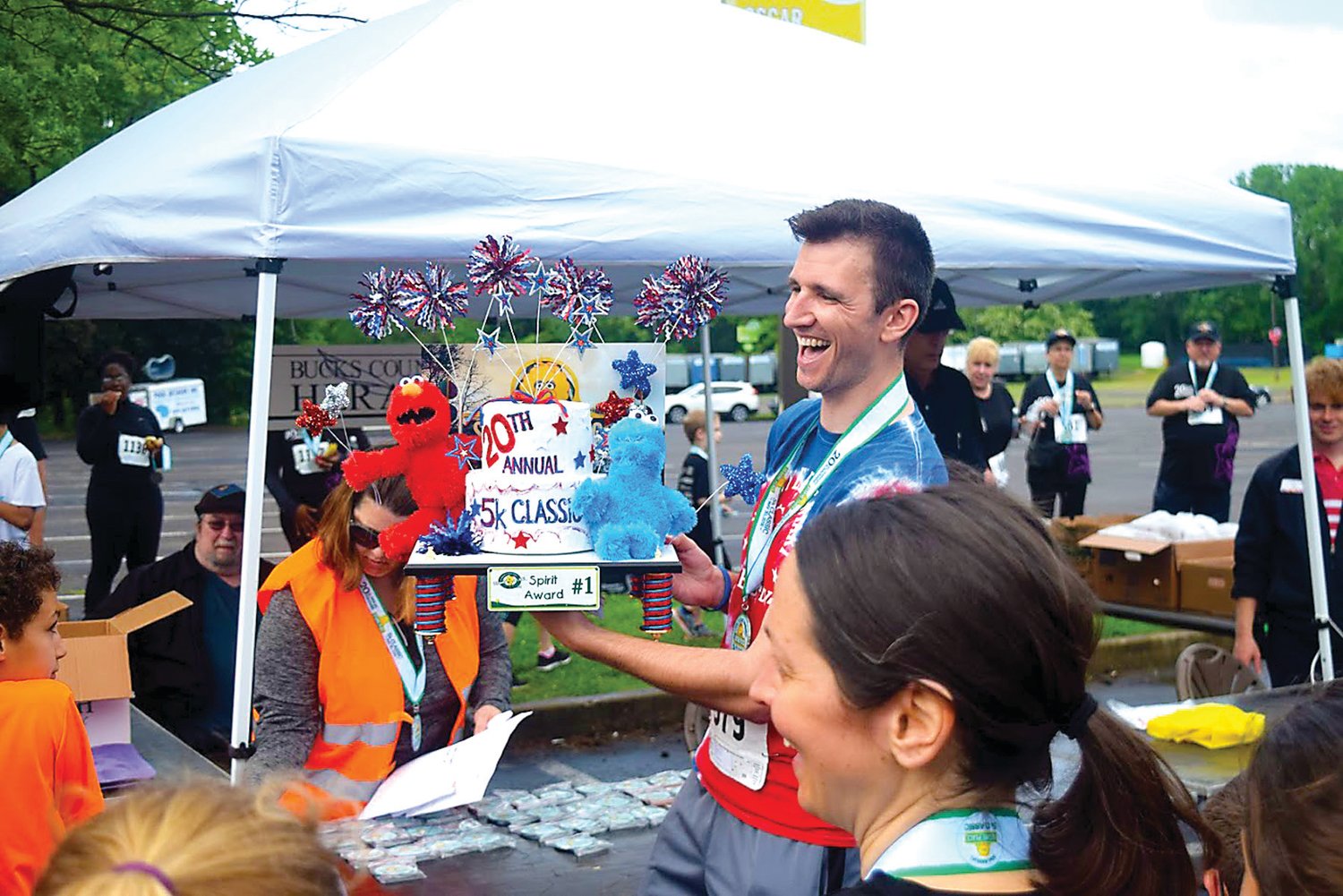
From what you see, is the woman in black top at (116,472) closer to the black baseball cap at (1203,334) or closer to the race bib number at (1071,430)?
the race bib number at (1071,430)

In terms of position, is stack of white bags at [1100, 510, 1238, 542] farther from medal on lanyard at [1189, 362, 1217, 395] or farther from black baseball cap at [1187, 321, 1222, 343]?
black baseball cap at [1187, 321, 1222, 343]

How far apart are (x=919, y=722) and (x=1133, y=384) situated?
6150cm

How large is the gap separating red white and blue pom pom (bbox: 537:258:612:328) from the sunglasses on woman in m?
1.21

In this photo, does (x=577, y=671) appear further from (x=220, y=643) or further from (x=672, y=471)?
(x=672, y=471)

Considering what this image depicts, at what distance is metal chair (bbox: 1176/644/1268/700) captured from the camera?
542 cm

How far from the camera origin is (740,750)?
2.47 m

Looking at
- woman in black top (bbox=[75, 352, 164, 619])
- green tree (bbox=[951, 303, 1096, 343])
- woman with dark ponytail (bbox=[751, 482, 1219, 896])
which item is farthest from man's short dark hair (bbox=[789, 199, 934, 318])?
green tree (bbox=[951, 303, 1096, 343])

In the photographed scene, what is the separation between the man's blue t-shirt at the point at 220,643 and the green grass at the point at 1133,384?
3504 cm

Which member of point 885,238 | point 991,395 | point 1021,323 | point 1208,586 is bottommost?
point 1208,586

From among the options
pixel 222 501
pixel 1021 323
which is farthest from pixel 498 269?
pixel 1021 323

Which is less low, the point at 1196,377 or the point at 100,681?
the point at 1196,377

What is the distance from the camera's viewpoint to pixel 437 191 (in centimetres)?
435

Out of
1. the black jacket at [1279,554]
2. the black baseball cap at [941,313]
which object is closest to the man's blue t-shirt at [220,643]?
the black baseball cap at [941,313]

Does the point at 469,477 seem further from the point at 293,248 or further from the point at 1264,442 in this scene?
the point at 1264,442
